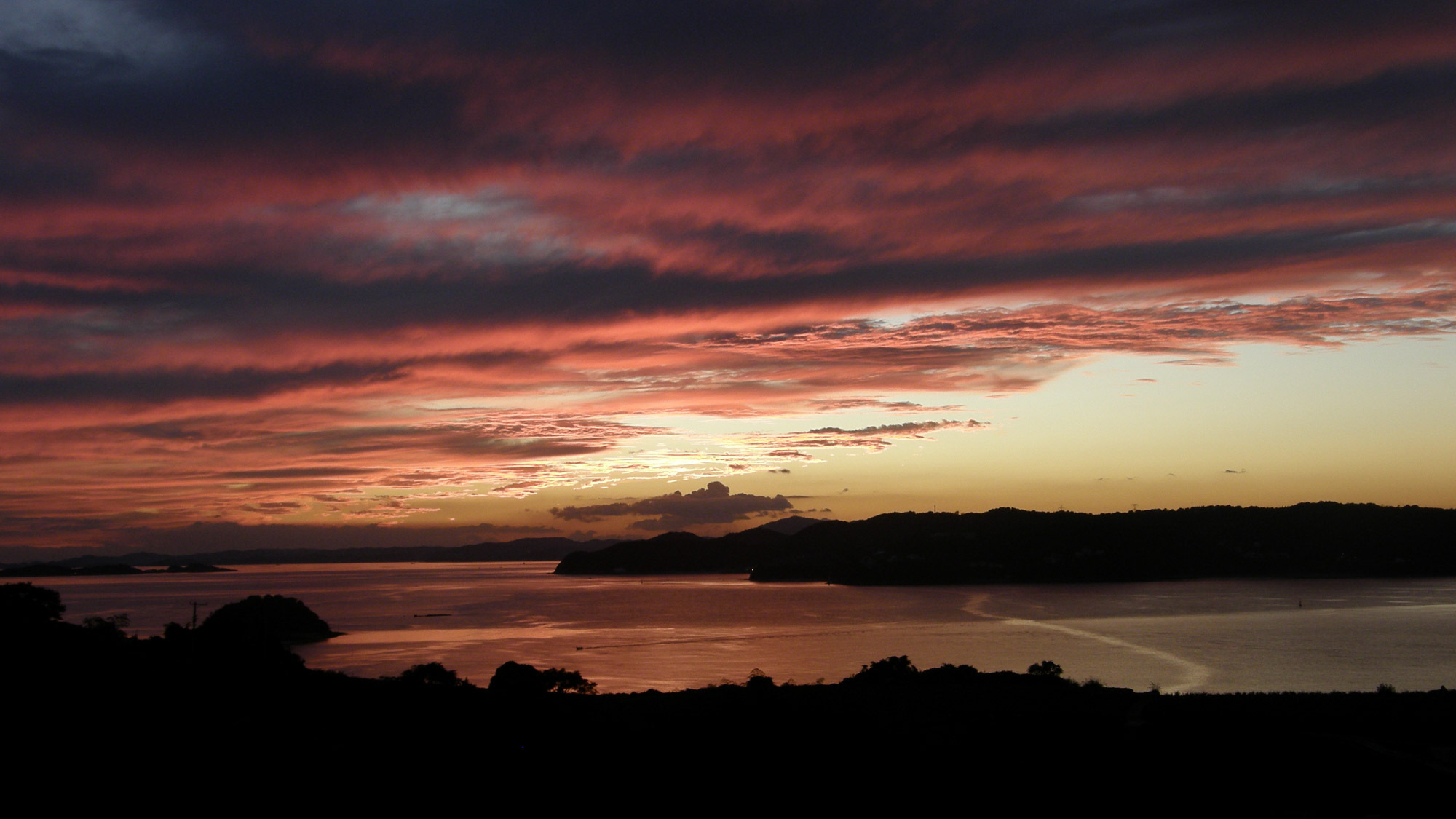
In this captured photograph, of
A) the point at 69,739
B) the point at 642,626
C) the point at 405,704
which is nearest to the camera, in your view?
the point at 69,739

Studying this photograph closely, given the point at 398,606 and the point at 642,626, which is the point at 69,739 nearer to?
the point at 642,626

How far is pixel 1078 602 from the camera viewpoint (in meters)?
140

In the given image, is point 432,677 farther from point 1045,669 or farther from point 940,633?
point 940,633

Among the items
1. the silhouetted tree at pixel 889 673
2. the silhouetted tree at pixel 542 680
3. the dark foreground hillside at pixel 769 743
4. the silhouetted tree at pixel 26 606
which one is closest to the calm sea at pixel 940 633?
the silhouetted tree at pixel 542 680

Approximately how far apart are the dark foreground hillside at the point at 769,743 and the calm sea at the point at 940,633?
3250 centimetres

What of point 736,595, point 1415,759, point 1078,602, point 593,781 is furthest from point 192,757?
point 736,595

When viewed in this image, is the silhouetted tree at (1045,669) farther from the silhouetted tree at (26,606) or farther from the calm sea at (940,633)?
the silhouetted tree at (26,606)

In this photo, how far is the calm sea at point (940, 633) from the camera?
69.2 metres

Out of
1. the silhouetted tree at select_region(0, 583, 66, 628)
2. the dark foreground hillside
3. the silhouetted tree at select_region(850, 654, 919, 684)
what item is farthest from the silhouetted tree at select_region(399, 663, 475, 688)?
the silhouetted tree at select_region(850, 654, 919, 684)

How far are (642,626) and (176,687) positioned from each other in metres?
85.4

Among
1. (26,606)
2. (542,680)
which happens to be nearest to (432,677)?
(542,680)

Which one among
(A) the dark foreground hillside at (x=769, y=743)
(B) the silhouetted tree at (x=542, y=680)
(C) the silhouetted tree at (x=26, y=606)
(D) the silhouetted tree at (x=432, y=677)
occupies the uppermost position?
(C) the silhouetted tree at (x=26, y=606)

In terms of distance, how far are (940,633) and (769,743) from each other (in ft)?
271

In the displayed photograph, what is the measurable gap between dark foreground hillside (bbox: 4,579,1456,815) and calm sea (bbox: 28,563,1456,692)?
32498mm
